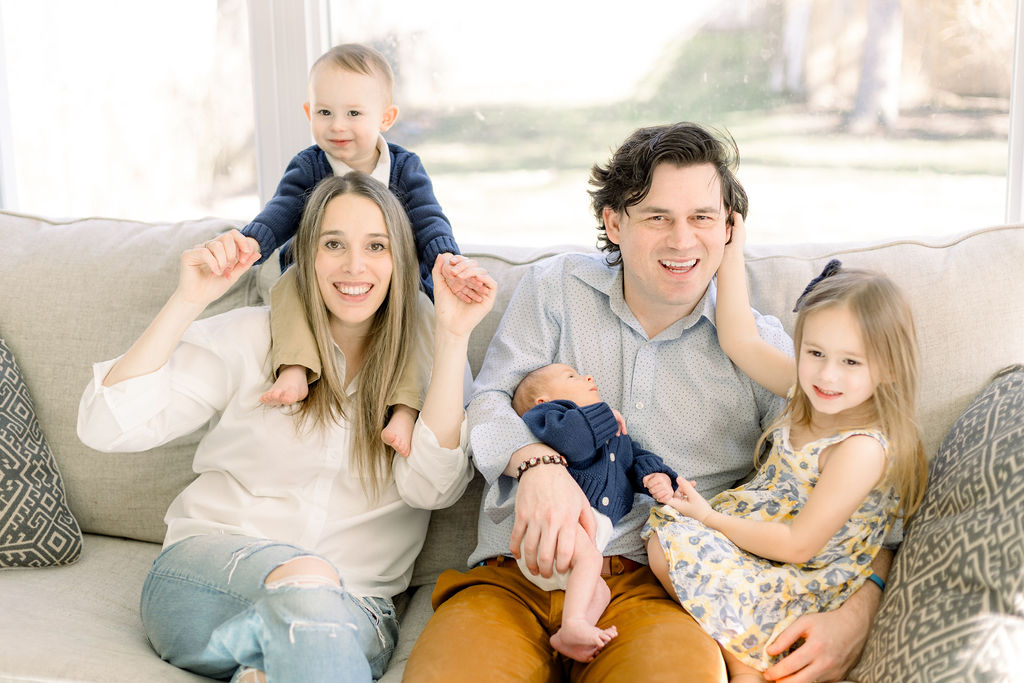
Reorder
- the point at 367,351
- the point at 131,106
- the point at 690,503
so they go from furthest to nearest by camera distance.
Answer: the point at 131,106 < the point at 367,351 < the point at 690,503

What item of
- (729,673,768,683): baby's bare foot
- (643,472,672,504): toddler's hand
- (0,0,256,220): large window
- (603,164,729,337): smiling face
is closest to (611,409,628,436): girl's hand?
(643,472,672,504): toddler's hand

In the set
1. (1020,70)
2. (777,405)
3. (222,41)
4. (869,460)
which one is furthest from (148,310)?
(1020,70)

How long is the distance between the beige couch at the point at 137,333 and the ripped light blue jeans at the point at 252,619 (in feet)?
0.24

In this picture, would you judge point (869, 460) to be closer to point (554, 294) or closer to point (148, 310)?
point (554, 294)

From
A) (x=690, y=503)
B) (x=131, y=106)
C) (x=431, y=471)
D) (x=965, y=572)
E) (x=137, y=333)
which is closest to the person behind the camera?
(x=965, y=572)

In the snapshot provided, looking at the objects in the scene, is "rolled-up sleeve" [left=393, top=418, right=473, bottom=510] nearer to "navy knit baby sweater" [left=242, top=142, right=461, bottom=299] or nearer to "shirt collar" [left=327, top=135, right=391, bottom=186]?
"navy knit baby sweater" [left=242, top=142, right=461, bottom=299]

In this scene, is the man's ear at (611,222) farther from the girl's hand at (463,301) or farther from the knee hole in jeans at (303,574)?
the knee hole in jeans at (303,574)

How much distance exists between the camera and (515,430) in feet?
5.54

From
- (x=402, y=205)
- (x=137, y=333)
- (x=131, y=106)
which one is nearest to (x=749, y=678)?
(x=402, y=205)

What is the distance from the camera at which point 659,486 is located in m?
1.61

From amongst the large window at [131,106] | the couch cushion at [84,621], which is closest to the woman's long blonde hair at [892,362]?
the couch cushion at [84,621]

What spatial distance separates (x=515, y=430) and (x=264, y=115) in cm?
139

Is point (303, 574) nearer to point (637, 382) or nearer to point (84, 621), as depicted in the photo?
point (84, 621)

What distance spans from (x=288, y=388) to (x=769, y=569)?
0.91 metres
